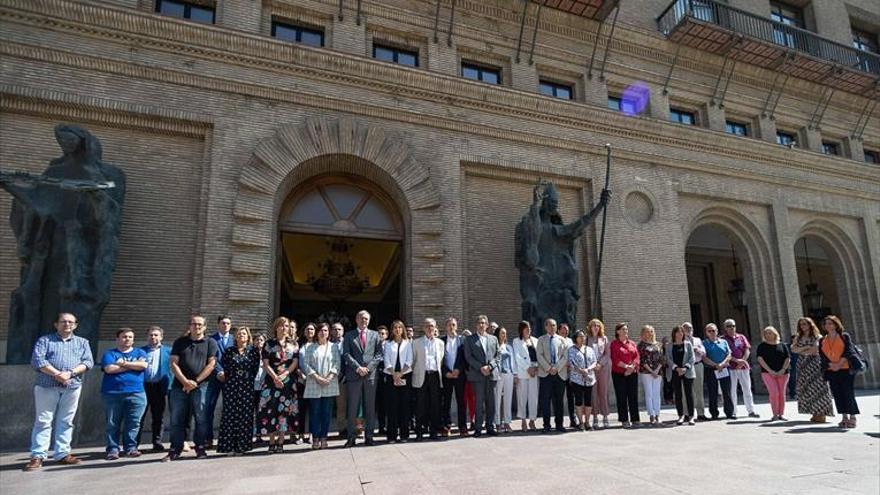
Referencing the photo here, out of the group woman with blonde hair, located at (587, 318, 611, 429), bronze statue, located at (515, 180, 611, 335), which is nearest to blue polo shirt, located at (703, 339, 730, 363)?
woman with blonde hair, located at (587, 318, 611, 429)

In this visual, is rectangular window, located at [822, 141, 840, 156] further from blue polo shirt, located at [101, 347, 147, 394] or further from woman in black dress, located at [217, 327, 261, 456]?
blue polo shirt, located at [101, 347, 147, 394]

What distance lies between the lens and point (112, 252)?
9.03m

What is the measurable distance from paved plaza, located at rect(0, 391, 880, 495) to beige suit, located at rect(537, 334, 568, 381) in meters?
1.19

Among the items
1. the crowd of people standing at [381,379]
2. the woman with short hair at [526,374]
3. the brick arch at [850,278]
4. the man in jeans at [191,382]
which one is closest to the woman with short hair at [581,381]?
the crowd of people standing at [381,379]

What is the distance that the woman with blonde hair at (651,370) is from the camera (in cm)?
905

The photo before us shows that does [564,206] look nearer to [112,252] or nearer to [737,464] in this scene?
[737,464]

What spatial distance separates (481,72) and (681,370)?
29.6 feet

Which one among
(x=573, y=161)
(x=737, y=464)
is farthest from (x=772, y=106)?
(x=737, y=464)

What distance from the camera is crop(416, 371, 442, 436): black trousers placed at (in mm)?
7723

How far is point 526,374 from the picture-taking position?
Answer: 8633mm

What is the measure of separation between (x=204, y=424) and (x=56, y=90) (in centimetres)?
735

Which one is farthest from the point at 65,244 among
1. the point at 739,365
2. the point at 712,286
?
the point at 712,286

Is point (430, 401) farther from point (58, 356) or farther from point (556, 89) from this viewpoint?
point (556, 89)

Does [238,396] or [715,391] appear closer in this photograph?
[238,396]
